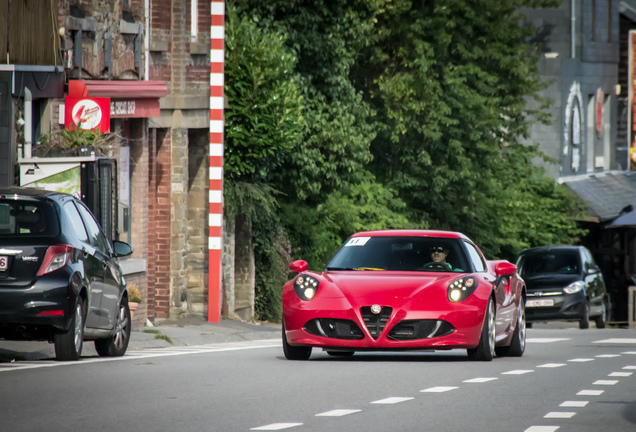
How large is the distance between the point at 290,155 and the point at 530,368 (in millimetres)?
17575

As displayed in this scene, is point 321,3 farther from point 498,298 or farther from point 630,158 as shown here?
point 630,158

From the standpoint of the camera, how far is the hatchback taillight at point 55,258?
13.8 metres

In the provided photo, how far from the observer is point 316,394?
11602mm

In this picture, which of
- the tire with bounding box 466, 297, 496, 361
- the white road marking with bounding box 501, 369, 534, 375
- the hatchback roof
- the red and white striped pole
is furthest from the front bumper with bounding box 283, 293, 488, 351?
the red and white striped pole

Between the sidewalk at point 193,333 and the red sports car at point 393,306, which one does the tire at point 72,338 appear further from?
the sidewalk at point 193,333

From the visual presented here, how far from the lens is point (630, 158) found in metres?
59.0

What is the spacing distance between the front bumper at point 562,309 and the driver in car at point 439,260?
1564cm

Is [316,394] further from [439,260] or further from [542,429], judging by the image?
[439,260]

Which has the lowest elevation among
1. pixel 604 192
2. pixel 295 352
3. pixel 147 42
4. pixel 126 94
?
pixel 295 352

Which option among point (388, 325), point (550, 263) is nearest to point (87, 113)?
point (388, 325)

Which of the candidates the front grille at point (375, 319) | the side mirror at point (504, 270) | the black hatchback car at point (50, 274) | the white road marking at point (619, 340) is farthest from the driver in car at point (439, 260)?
the white road marking at point (619, 340)

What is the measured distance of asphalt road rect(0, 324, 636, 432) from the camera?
9.80 meters

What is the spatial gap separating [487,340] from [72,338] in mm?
4143

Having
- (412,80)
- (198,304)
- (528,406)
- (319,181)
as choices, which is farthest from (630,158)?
(528,406)
